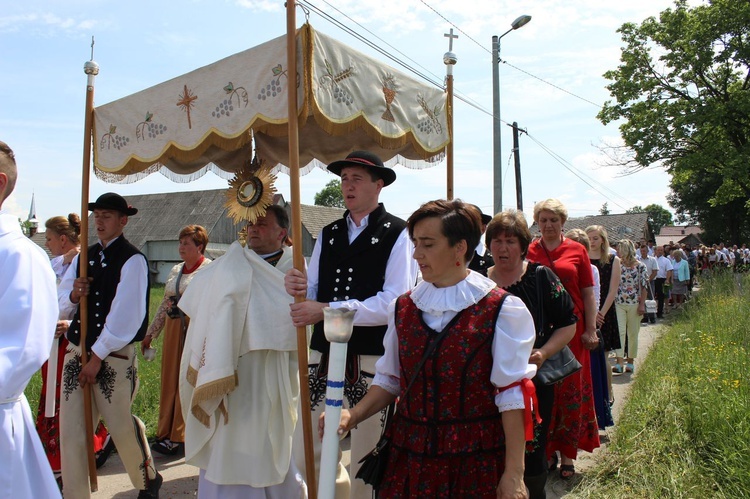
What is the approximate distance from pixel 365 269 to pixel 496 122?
1120 centimetres

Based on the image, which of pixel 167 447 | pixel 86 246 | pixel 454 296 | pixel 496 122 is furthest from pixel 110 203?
pixel 496 122

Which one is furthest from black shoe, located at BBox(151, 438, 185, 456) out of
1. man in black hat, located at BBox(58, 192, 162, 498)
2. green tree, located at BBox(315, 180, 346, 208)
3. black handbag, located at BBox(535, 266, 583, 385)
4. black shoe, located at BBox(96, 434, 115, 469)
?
green tree, located at BBox(315, 180, 346, 208)

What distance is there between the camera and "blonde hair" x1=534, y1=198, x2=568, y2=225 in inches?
181

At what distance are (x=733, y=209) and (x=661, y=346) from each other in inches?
1754

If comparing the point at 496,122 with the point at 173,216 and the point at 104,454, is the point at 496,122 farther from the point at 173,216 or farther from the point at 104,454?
the point at 173,216

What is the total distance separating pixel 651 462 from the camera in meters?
4.27

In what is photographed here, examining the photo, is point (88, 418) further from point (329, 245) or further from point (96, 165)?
point (329, 245)

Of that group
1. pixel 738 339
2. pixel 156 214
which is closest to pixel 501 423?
pixel 738 339

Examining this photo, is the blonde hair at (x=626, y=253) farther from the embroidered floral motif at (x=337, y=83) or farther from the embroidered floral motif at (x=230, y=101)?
the embroidered floral motif at (x=230, y=101)

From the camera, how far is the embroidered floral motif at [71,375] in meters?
4.12

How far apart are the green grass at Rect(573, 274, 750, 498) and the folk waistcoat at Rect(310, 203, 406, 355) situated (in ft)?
6.56

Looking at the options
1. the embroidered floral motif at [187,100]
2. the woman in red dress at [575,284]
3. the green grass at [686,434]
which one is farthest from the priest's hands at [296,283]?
the green grass at [686,434]

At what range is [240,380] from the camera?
3609 millimetres

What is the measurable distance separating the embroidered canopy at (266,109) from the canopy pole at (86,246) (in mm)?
70
